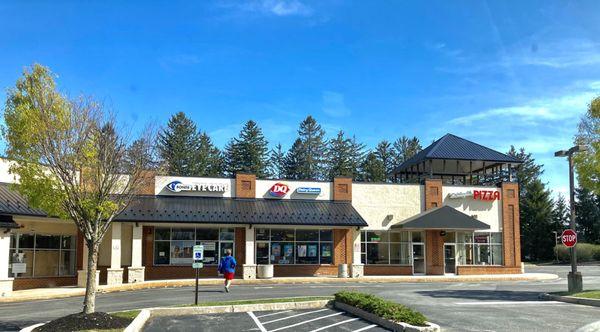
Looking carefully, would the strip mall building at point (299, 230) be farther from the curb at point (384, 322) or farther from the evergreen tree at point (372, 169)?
the evergreen tree at point (372, 169)

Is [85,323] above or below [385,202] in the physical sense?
below

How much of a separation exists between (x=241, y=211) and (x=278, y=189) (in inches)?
130

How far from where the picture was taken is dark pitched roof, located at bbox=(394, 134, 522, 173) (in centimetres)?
3853

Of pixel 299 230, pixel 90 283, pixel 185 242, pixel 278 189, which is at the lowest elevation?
pixel 90 283

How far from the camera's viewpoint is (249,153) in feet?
262

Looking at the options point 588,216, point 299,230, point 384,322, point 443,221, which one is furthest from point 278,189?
point 588,216

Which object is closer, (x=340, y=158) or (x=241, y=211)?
(x=241, y=211)

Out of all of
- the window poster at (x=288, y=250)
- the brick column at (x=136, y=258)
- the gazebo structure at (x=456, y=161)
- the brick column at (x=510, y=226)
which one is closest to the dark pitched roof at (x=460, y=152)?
the gazebo structure at (x=456, y=161)

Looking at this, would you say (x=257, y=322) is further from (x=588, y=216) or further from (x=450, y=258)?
(x=588, y=216)

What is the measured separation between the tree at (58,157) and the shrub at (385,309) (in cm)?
662

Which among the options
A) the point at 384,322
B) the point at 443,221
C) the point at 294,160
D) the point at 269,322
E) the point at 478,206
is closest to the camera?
the point at 384,322

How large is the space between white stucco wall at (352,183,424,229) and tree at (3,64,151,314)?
938 inches

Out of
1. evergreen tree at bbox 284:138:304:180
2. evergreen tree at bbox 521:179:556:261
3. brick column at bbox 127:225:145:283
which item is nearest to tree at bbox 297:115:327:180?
evergreen tree at bbox 284:138:304:180

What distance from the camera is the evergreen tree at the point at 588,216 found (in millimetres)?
70688
